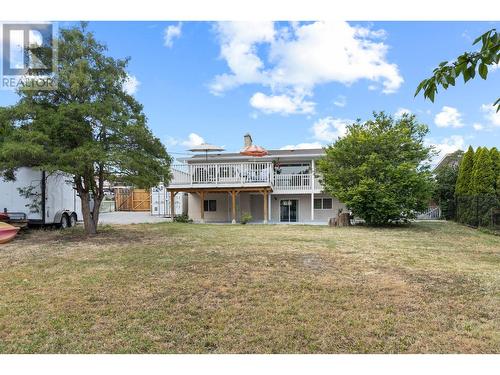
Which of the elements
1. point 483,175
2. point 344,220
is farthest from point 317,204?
point 483,175

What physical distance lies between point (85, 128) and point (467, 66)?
860cm

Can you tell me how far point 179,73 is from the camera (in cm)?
1308

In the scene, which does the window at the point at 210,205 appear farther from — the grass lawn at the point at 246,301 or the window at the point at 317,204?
the grass lawn at the point at 246,301

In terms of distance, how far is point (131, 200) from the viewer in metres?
29.5

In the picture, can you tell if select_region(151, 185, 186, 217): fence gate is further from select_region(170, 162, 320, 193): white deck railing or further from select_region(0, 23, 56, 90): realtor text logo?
select_region(0, 23, 56, 90): realtor text logo

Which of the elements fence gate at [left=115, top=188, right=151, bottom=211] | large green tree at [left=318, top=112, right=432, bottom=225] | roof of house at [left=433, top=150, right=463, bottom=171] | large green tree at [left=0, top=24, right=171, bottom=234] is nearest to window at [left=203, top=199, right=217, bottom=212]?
large green tree at [left=318, top=112, right=432, bottom=225]

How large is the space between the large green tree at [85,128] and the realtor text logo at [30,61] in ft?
0.67

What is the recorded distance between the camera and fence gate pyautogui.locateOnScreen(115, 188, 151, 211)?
2911 centimetres

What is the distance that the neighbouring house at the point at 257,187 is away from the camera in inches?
662

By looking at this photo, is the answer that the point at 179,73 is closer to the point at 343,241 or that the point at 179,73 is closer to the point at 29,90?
the point at 29,90

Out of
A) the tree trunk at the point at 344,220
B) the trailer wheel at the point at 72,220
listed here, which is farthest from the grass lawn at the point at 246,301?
the tree trunk at the point at 344,220
